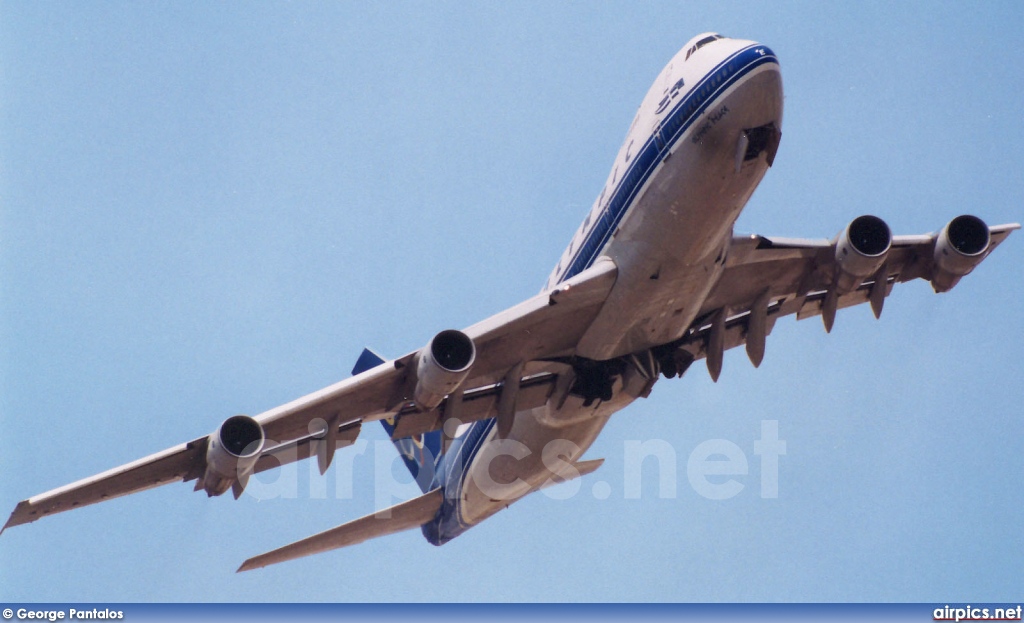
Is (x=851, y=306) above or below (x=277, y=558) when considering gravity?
above

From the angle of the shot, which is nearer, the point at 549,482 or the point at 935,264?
the point at 935,264

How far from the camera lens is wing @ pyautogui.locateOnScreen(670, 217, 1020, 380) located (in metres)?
33.2

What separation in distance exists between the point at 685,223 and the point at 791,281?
6495 mm

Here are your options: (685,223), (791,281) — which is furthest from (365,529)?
(685,223)

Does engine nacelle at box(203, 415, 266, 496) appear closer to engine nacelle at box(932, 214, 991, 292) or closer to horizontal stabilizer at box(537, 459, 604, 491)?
horizontal stabilizer at box(537, 459, 604, 491)

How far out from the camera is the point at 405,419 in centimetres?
3291

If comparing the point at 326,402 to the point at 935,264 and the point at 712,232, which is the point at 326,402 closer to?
the point at 712,232

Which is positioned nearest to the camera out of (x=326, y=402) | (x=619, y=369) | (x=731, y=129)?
(x=731, y=129)

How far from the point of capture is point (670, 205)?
29078 millimetres

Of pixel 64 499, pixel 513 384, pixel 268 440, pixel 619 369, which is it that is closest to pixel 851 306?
pixel 619 369

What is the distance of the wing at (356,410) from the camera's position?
2959cm

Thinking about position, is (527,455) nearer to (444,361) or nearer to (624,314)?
(624,314)

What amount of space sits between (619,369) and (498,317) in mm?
3667

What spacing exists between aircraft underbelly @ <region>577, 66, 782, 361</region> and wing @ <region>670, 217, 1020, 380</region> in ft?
5.86
